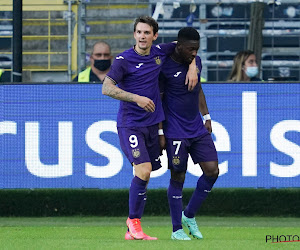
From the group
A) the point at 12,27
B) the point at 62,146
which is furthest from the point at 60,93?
the point at 12,27

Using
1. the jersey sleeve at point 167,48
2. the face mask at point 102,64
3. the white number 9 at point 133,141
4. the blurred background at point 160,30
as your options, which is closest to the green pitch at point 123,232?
the white number 9 at point 133,141

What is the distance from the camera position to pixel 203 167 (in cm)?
916

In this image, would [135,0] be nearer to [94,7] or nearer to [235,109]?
[94,7]

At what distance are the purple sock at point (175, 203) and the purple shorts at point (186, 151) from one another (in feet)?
0.53

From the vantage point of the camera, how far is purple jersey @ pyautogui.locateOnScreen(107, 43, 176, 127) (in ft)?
29.0

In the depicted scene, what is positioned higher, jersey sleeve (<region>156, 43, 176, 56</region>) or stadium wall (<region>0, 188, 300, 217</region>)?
jersey sleeve (<region>156, 43, 176, 56</region>)

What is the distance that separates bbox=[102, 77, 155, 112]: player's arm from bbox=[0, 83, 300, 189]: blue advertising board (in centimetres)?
334

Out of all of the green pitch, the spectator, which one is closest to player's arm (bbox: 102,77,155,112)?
the green pitch

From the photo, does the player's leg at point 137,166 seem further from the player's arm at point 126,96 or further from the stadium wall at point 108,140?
the stadium wall at point 108,140

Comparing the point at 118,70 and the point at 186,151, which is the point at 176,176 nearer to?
the point at 186,151

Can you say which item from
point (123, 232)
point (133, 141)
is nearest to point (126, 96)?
point (133, 141)

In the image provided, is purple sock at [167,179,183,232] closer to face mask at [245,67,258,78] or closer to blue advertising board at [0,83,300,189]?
blue advertising board at [0,83,300,189]

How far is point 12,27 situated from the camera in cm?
1304

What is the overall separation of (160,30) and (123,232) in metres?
3.78
